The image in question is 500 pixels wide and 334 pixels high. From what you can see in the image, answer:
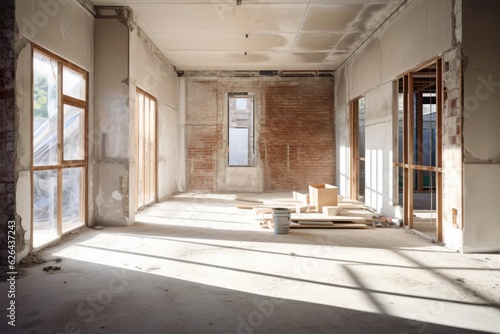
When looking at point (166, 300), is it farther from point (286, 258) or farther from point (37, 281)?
point (286, 258)

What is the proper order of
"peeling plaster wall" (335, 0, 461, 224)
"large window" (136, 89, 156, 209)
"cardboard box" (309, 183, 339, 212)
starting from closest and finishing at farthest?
"peeling plaster wall" (335, 0, 461, 224), "cardboard box" (309, 183, 339, 212), "large window" (136, 89, 156, 209)

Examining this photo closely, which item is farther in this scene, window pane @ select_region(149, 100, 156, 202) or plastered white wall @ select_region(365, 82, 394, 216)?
window pane @ select_region(149, 100, 156, 202)

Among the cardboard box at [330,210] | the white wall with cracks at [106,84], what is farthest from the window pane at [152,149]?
the cardboard box at [330,210]

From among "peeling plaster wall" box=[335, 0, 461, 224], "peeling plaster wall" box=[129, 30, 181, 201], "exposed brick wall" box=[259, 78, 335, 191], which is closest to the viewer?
"peeling plaster wall" box=[335, 0, 461, 224]

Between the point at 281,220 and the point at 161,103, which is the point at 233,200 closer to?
the point at 161,103

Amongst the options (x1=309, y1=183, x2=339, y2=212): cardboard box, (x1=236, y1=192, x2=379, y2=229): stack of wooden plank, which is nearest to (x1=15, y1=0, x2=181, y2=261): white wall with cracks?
(x1=236, y1=192, x2=379, y2=229): stack of wooden plank

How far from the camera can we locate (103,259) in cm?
444

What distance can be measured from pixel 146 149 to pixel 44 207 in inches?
147

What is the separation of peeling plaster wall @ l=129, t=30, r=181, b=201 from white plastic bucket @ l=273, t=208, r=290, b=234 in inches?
100

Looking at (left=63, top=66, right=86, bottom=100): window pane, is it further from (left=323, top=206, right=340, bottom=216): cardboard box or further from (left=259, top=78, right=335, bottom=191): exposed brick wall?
(left=259, top=78, right=335, bottom=191): exposed brick wall

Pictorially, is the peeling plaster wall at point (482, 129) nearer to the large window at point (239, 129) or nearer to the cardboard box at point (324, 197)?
the cardboard box at point (324, 197)

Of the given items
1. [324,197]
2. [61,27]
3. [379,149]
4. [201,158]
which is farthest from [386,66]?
[201,158]

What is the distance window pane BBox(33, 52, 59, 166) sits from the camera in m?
4.74

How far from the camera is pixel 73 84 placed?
5.78m
